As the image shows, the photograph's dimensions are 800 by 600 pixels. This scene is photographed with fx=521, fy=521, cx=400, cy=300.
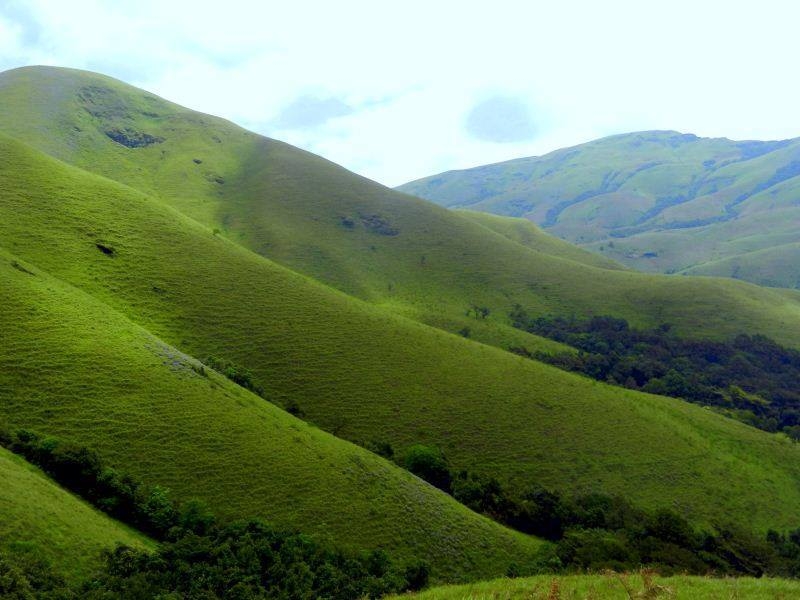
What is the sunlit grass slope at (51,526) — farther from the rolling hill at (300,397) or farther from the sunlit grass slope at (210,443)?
the rolling hill at (300,397)

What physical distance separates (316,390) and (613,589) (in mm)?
62809

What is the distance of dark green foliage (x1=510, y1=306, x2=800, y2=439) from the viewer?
12519cm

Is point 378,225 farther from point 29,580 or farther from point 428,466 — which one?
point 29,580

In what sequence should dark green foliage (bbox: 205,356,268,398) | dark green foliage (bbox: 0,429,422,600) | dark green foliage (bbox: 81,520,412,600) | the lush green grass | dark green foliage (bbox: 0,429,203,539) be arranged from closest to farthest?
1. the lush green grass
2. dark green foliage (bbox: 81,520,412,600)
3. dark green foliage (bbox: 0,429,422,600)
4. dark green foliage (bbox: 0,429,203,539)
5. dark green foliage (bbox: 205,356,268,398)

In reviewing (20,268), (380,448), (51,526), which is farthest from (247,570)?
(20,268)

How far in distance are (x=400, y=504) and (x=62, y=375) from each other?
3442cm

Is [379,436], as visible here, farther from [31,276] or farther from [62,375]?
[31,276]

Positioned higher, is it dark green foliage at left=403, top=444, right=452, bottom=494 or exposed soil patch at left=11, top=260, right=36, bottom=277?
exposed soil patch at left=11, top=260, right=36, bottom=277

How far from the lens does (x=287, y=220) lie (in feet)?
591

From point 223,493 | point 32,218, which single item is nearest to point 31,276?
point 32,218

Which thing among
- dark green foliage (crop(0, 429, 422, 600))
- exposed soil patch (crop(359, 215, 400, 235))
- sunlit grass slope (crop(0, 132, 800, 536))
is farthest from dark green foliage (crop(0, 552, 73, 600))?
exposed soil patch (crop(359, 215, 400, 235))

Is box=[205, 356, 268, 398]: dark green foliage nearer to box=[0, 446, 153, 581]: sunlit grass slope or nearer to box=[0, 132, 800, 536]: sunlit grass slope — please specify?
box=[0, 132, 800, 536]: sunlit grass slope

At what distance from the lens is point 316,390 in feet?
246

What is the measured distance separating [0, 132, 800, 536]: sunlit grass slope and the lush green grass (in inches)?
1255
